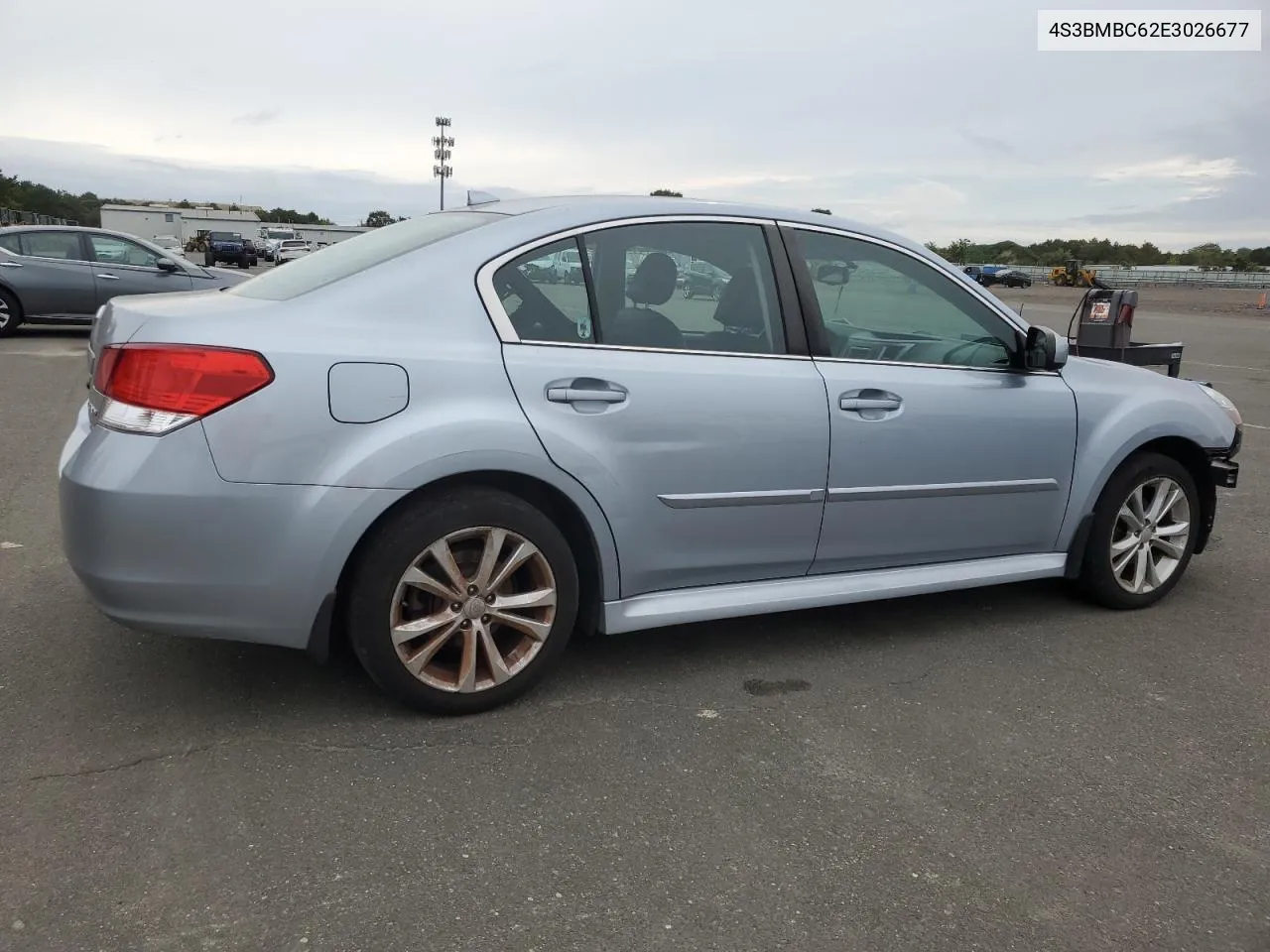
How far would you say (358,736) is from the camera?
10.4ft

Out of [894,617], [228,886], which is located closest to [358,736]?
[228,886]

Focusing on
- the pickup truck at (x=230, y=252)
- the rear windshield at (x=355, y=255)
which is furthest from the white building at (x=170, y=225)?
the rear windshield at (x=355, y=255)

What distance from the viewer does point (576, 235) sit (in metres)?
3.48

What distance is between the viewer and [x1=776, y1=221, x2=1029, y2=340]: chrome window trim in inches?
153

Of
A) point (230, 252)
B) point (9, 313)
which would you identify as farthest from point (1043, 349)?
point (230, 252)

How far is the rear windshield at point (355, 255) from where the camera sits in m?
3.33

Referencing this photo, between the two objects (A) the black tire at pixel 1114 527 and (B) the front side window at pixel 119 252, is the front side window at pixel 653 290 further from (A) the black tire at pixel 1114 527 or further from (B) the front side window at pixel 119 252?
(B) the front side window at pixel 119 252

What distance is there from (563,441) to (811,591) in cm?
117

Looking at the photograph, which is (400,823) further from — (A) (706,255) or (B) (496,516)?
(A) (706,255)

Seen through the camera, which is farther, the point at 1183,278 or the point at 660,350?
the point at 1183,278

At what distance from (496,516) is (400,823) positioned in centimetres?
92

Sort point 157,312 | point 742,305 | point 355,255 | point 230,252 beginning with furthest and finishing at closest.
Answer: point 230,252 < point 742,305 < point 355,255 < point 157,312

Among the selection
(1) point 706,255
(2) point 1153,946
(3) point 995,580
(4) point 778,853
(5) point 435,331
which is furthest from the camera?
(3) point 995,580

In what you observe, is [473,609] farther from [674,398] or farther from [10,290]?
[10,290]
